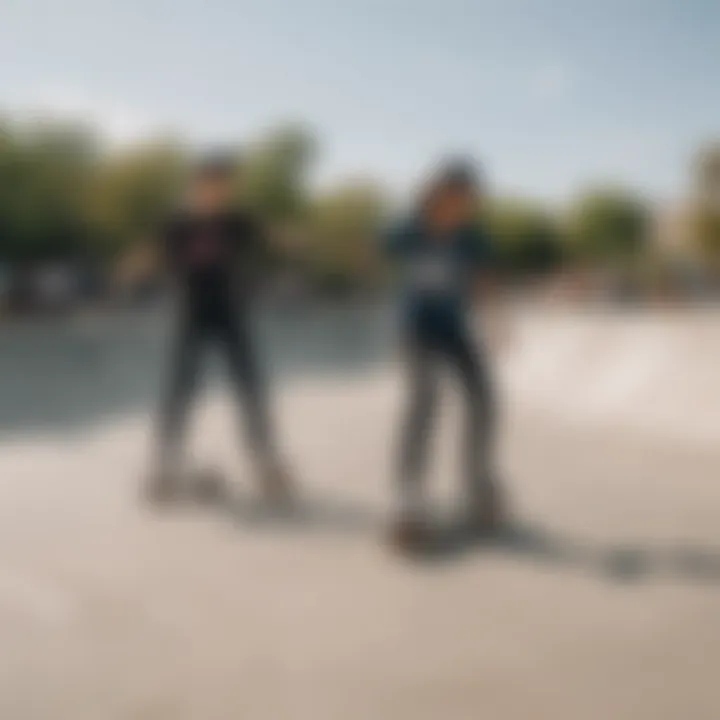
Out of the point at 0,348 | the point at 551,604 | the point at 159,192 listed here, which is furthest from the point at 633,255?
the point at 0,348

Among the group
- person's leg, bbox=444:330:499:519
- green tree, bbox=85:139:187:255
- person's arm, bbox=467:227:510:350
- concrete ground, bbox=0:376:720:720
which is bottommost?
concrete ground, bbox=0:376:720:720

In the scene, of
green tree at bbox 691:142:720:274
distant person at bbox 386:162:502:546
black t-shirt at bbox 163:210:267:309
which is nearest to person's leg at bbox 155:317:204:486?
black t-shirt at bbox 163:210:267:309

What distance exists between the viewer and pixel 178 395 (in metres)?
2.03

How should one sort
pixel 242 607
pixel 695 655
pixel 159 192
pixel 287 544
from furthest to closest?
pixel 287 544
pixel 159 192
pixel 242 607
pixel 695 655

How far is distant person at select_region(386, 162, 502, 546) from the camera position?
1831 millimetres

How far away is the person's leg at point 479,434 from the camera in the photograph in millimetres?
2018

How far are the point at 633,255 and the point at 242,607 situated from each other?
4.85 feet

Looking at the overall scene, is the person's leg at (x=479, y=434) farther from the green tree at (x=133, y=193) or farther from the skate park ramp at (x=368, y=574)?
the green tree at (x=133, y=193)

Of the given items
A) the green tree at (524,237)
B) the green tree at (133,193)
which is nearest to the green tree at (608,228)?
the green tree at (524,237)

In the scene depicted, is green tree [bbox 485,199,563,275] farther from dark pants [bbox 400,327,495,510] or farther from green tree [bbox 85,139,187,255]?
green tree [bbox 85,139,187,255]

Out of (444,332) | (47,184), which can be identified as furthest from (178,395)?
(444,332)

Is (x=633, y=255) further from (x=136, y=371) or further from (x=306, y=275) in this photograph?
(x=136, y=371)

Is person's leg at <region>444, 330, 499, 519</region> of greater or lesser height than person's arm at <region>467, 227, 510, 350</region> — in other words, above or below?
below

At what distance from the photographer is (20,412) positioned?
2.25 m
